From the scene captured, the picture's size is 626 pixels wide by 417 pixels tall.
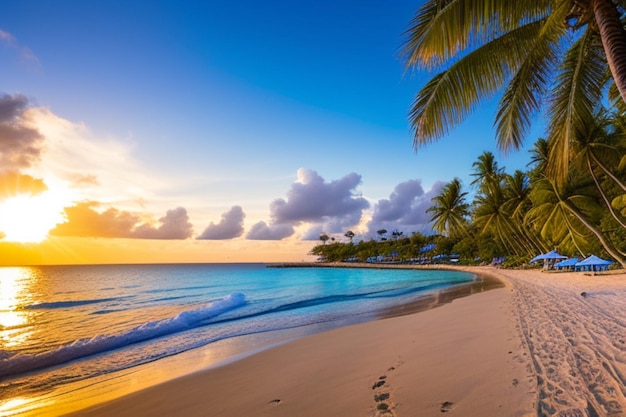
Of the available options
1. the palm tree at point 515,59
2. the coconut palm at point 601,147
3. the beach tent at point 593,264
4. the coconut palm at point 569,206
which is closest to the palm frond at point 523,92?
the palm tree at point 515,59

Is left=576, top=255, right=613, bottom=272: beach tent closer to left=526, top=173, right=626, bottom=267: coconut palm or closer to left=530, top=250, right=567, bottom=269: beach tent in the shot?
left=526, top=173, right=626, bottom=267: coconut palm

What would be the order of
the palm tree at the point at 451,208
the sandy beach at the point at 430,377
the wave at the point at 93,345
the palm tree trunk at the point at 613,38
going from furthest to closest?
1. the palm tree at the point at 451,208
2. the wave at the point at 93,345
3. the palm tree trunk at the point at 613,38
4. the sandy beach at the point at 430,377

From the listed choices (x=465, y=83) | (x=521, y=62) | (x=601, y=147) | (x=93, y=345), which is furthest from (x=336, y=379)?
(x=601, y=147)

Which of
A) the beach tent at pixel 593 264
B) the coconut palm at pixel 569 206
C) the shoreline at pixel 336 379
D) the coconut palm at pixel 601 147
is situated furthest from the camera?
the beach tent at pixel 593 264

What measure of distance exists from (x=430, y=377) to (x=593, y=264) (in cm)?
2293

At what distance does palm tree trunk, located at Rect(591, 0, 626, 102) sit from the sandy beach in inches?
121

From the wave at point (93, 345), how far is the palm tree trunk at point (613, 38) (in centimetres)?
1119

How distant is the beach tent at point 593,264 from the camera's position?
20.1 m

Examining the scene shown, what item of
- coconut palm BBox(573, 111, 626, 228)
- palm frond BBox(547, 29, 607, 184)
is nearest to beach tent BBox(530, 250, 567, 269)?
coconut palm BBox(573, 111, 626, 228)

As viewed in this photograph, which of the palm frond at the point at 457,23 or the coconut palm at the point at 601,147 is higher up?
the coconut palm at the point at 601,147

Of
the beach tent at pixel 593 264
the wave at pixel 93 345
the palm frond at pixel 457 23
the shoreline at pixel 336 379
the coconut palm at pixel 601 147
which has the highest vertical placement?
the coconut palm at pixel 601 147

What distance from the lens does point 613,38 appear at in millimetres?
3412

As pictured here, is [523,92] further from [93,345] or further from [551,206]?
[551,206]

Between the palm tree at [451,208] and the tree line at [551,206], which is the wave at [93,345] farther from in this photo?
the palm tree at [451,208]
